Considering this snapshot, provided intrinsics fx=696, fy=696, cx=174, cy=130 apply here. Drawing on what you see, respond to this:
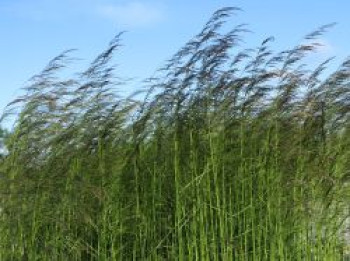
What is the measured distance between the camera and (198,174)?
6.41 m

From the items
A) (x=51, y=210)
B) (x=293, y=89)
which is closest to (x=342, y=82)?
(x=293, y=89)

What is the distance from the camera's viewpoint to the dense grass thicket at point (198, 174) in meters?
6.34

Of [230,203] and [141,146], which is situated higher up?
[141,146]

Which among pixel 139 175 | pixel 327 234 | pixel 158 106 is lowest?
pixel 327 234

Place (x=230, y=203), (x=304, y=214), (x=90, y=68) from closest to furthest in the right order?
(x=230, y=203)
(x=304, y=214)
(x=90, y=68)

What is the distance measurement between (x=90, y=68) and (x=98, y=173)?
1.21 m

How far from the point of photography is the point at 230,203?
20.4ft

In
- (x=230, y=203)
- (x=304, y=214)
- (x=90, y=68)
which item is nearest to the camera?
(x=230, y=203)

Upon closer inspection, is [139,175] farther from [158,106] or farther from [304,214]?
[304,214]

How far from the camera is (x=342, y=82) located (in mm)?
7289

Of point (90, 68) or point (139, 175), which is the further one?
point (90, 68)

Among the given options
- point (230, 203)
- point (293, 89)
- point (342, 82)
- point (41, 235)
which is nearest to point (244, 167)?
point (230, 203)

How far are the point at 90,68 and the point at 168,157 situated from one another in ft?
4.20

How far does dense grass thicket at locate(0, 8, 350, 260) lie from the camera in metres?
6.34
